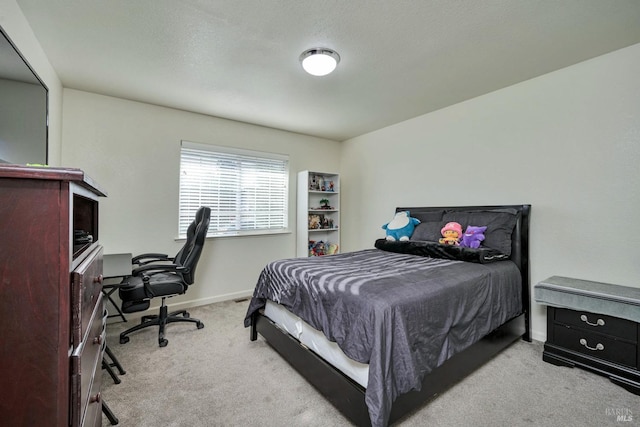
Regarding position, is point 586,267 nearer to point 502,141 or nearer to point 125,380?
point 502,141

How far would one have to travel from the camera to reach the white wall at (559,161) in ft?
7.12

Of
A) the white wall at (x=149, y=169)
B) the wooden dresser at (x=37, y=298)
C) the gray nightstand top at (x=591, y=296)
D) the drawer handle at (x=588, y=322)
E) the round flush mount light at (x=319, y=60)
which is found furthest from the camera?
the white wall at (x=149, y=169)

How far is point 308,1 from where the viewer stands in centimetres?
165

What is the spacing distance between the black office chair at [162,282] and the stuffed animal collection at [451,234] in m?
2.41

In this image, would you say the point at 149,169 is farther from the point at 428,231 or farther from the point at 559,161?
the point at 559,161

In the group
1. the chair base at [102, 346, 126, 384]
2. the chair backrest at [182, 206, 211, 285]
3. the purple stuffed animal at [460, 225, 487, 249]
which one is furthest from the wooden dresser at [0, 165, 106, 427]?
the purple stuffed animal at [460, 225, 487, 249]

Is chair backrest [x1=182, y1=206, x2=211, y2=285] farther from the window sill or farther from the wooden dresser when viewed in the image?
the wooden dresser

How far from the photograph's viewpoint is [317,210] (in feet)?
14.3

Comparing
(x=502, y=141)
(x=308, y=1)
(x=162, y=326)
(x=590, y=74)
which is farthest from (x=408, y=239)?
(x=162, y=326)

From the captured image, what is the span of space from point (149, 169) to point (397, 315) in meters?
3.14

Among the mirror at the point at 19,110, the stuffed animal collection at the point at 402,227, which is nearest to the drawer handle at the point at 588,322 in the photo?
the stuffed animal collection at the point at 402,227

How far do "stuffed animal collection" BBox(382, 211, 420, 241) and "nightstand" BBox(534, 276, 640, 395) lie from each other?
1350mm

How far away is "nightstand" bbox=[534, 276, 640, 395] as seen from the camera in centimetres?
187

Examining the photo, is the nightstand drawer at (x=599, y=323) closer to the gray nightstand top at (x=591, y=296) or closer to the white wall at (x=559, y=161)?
the gray nightstand top at (x=591, y=296)
